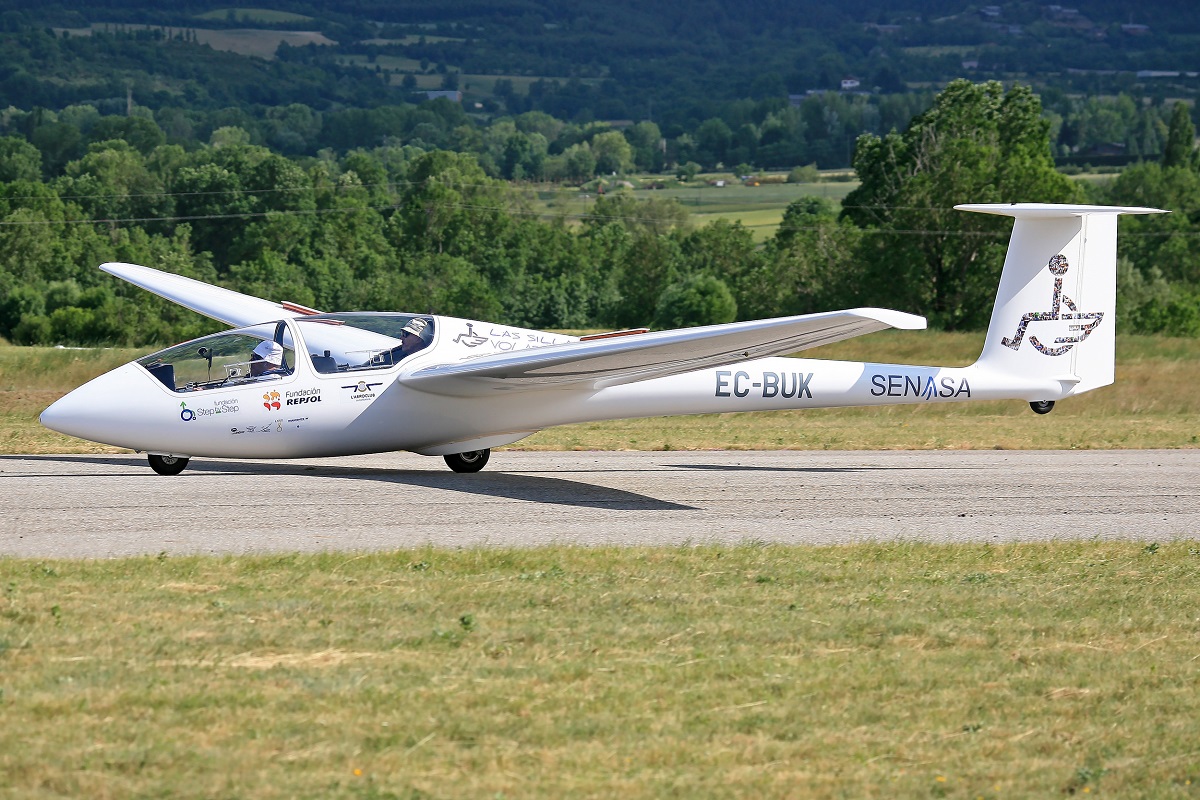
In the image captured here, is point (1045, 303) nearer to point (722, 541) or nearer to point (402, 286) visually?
point (722, 541)

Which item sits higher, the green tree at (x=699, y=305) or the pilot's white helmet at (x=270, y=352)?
the pilot's white helmet at (x=270, y=352)

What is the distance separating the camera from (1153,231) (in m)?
122

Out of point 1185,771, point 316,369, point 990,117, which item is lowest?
point 1185,771

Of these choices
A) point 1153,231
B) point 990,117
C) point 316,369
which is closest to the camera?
point 316,369

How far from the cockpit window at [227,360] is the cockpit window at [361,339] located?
313 millimetres

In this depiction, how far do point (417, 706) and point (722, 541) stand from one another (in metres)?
5.67

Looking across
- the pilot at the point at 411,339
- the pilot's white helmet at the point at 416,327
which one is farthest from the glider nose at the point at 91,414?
the pilot's white helmet at the point at 416,327

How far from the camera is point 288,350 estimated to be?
1602cm

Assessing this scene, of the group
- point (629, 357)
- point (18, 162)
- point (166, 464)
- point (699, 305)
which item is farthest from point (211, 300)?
point (18, 162)

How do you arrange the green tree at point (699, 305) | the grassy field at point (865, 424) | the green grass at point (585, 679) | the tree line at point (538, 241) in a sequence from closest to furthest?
the green grass at point (585, 679), the grassy field at point (865, 424), the tree line at point (538, 241), the green tree at point (699, 305)

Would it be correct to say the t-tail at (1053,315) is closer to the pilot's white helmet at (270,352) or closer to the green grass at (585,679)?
the green grass at (585,679)

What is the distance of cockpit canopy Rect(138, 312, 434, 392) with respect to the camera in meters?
15.8

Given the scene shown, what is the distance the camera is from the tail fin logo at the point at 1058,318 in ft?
60.0

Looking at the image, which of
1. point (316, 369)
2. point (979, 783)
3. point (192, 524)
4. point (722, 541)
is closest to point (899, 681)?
Answer: point (979, 783)
